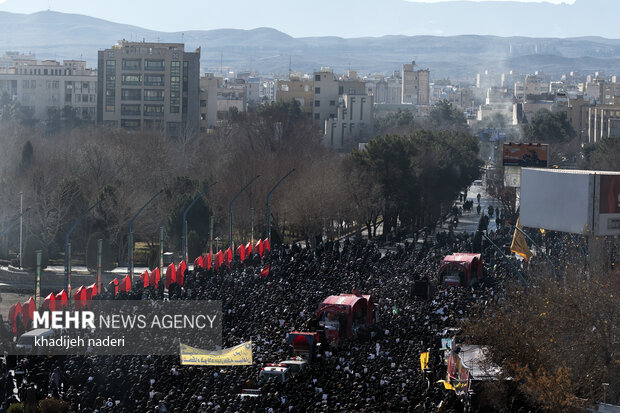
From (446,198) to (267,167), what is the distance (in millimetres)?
14312

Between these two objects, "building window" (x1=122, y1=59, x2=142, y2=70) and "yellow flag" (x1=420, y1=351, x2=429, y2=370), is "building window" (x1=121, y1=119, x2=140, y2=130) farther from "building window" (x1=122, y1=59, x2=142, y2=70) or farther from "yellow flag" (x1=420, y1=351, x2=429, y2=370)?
"yellow flag" (x1=420, y1=351, x2=429, y2=370)

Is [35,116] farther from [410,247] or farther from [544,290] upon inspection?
[544,290]

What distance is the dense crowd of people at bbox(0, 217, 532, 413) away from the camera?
2128 cm

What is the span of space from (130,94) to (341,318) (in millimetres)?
64611

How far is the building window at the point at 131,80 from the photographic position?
91000mm

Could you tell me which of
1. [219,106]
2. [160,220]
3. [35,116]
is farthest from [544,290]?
[219,106]

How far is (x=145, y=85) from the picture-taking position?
90938 mm

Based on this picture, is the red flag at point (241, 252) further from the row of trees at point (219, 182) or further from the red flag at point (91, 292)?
the red flag at point (91, 292)

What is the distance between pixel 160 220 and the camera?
52.5 m

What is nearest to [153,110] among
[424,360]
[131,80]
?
[131,80]

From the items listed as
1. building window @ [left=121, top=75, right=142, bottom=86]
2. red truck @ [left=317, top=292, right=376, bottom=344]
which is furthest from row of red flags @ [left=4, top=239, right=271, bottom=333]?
building window @ [left=121, top=75, right=142, bottom=86]

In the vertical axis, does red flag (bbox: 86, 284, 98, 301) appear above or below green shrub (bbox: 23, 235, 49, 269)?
above

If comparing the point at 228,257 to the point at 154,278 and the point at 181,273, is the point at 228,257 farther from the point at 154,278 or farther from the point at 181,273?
the point at 154,278

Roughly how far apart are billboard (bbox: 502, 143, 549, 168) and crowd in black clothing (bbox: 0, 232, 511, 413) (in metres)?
20.5
